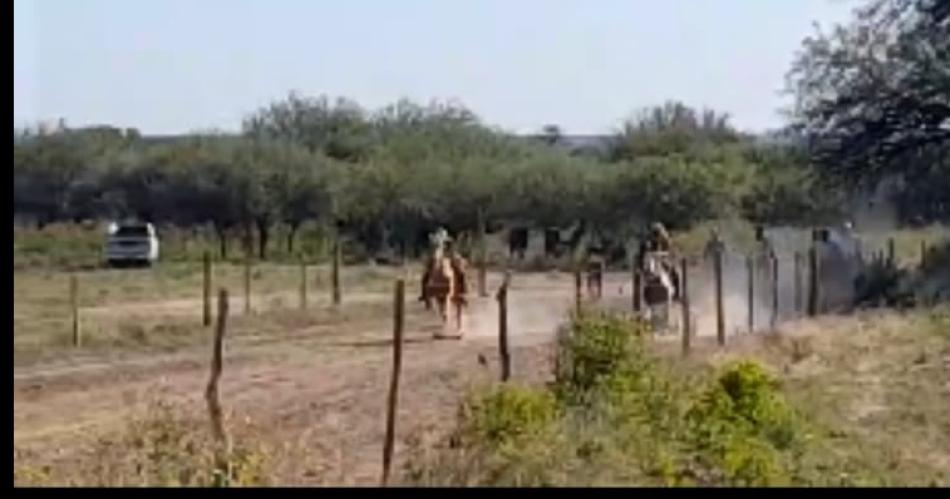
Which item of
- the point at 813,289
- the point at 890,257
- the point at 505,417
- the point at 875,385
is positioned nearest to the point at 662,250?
the point at 813,289

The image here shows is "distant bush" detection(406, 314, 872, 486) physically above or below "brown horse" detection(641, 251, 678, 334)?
below

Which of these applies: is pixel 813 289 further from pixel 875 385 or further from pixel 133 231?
pixel 133 231

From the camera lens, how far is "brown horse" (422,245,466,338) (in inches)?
1084

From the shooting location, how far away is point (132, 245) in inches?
1736

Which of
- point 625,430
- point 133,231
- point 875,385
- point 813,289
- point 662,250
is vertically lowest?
point 875,385

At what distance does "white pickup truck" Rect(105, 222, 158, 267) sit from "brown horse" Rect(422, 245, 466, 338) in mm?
14739

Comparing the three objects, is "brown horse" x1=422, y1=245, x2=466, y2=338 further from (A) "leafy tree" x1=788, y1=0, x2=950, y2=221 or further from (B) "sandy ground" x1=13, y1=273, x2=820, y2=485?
(A) "leafy tree" x1=788, y1=0, x2=950, y2=221

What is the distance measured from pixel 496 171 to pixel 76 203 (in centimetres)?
4679

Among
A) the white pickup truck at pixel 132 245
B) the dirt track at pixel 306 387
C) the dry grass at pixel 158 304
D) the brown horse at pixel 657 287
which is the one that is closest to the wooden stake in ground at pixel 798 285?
the dirt track at pixel 306 387

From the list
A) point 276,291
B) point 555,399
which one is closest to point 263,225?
point 276,291

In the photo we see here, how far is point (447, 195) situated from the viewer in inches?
2940

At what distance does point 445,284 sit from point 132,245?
1803cm

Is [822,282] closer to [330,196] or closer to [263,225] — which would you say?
[263,225]

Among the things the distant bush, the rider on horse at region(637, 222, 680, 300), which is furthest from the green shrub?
the rider on horse at region(637, 222, 680, 300)
